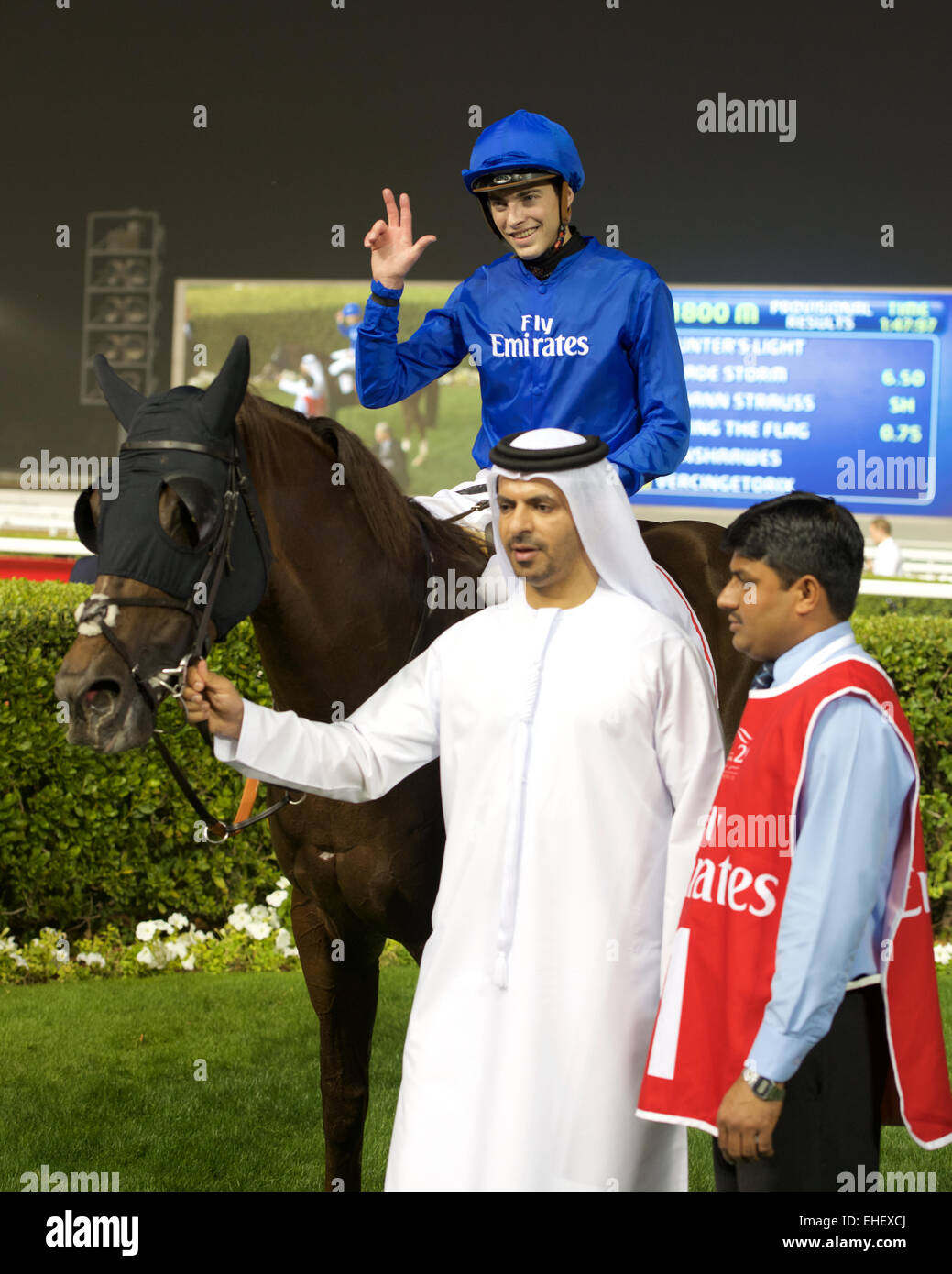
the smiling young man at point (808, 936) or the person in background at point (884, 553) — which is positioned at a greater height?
the person in background at point (884, 553)

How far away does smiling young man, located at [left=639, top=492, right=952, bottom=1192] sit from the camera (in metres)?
1.87

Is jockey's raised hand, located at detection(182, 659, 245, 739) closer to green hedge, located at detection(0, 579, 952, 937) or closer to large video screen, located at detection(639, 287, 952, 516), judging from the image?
green hedge, located at detection(0, 579, 952, 937)

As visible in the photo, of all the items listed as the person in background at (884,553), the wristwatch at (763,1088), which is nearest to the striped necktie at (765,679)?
the wristwatch at (763,1088)

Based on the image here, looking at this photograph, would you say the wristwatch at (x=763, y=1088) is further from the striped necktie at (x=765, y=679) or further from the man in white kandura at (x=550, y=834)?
the striped necktie at (x=765, y=679)

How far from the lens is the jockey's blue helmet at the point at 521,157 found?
286 cm

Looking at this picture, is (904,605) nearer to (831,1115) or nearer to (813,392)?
(813,392)

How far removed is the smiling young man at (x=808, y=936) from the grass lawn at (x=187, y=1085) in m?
2.00

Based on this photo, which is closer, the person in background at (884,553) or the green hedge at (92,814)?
the green hedge at (92,814)

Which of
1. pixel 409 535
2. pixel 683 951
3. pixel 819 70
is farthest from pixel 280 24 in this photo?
pixel 683 951

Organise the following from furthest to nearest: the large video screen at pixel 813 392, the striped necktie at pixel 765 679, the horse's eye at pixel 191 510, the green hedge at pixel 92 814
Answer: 1. the large video screen at pixel 813 392
2. the green hedge at pixel 92 814
3. the horse's eye at pixel 191 510
4. the striped necktie at pixel 765 679

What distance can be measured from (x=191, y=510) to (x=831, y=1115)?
145 cm

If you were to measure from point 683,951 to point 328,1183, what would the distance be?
1.62m

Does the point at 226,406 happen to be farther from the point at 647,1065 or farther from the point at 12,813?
the point at 12,813

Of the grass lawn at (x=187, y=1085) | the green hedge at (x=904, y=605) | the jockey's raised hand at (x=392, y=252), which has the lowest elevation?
the grass lawn at (x=187, y=1085)
